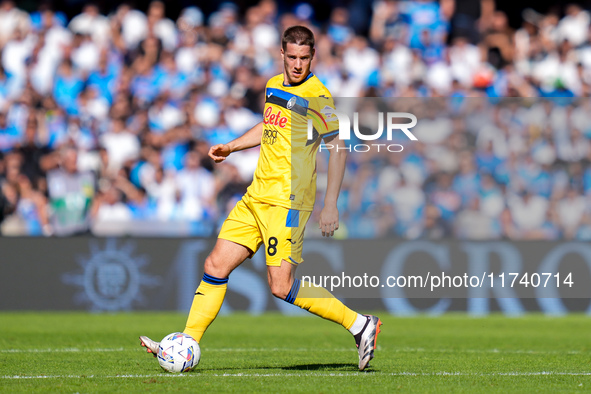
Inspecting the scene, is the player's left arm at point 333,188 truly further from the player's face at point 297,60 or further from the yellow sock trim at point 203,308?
the yellow sock trim at point 203,308

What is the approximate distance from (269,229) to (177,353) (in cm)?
102

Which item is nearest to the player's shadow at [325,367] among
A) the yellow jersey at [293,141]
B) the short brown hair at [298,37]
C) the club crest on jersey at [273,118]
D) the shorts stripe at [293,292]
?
the shorts stripe at [293,292]

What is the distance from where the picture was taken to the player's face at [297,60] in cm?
592

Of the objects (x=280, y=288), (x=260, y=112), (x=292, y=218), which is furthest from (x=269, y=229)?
(x=260, y=112)

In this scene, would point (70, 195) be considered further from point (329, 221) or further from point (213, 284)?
point (329, 221)

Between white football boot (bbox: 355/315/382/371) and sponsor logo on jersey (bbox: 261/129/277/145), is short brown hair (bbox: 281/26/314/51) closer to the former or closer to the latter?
sponsor logo on jersey (bbox: 261/129/277/145)

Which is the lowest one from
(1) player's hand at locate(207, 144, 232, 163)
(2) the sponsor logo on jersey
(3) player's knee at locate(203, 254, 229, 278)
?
(3) player's knee at locate(203, 254, 229, 278)

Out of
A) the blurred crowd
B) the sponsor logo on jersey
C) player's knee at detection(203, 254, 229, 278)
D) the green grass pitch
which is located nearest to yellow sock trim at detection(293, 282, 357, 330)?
the green grass pitch

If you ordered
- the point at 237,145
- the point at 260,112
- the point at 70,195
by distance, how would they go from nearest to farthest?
the point at 237,145, the point at 70,195, the point at 260,112

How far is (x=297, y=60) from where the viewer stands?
595 centimetres

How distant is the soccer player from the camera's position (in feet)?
19.7

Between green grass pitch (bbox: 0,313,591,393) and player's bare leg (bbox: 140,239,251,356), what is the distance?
33 cm

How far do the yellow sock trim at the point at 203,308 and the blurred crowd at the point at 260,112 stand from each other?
572 centimetres

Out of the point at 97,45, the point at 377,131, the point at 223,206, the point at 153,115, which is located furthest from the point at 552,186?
the point at 97,45
